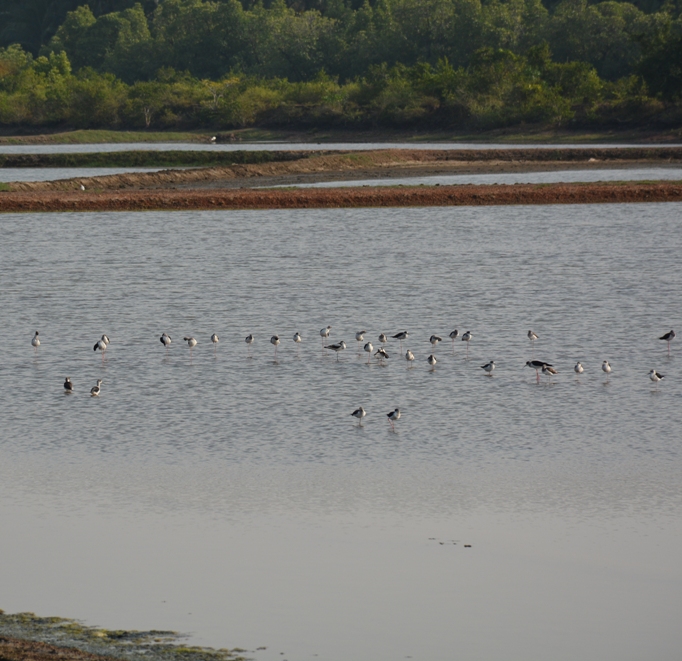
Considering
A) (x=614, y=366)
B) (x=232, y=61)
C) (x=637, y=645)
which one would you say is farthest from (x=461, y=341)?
(x=232, y=61)

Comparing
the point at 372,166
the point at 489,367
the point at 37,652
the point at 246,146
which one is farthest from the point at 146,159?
the point at 37,652

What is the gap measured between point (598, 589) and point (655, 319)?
603 inches

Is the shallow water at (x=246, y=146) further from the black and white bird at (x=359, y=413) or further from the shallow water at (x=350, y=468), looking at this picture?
the black and white bird at (x=359, y=413)

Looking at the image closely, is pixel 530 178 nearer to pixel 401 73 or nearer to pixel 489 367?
pixel 489 367

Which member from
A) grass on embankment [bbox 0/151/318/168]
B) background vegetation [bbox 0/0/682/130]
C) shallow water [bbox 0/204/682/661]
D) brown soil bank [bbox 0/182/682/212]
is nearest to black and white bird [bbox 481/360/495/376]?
shallow water [bbox 0/204/682/661]

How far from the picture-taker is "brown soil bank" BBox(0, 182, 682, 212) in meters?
51.0

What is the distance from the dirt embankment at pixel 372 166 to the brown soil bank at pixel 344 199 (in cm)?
640

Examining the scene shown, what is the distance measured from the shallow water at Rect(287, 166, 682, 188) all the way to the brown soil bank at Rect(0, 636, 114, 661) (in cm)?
5149

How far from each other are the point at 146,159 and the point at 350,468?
72.2m

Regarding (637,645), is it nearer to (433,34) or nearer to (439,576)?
(439,576)

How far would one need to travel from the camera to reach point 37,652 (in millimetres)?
8797

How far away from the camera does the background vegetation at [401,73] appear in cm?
A: 10531

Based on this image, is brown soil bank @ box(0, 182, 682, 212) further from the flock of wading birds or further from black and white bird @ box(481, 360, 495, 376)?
black and white bird @ box(481, 360, 495, 376)

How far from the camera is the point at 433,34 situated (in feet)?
526
